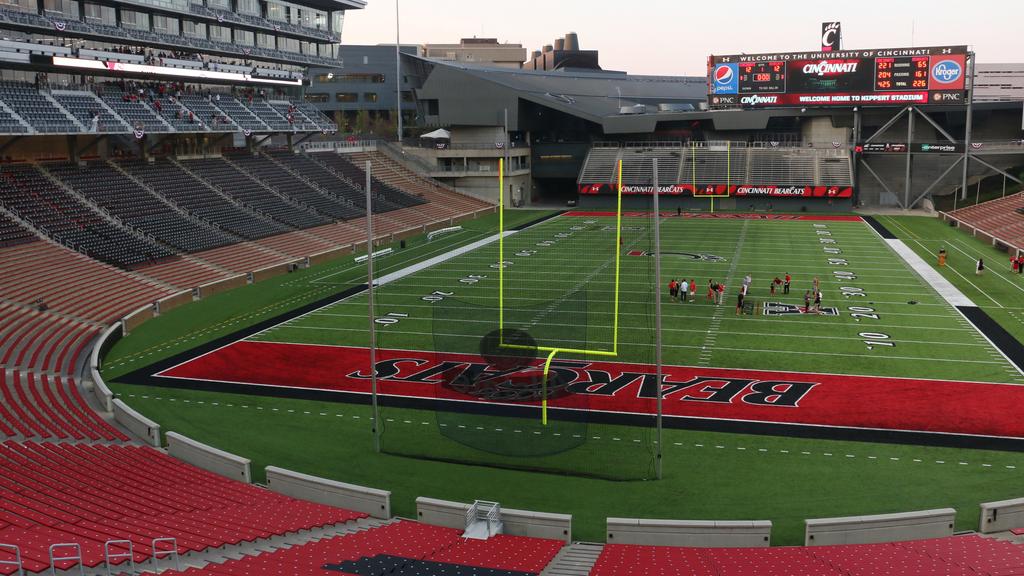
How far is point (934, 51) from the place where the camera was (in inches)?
1987

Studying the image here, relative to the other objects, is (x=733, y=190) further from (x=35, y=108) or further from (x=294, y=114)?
(x=35, y=108)

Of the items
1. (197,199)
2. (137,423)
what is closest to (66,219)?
(197,199)

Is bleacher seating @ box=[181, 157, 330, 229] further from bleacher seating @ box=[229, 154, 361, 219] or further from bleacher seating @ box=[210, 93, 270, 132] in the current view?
bleacher seating @ box=[210, 93, 270, 132]

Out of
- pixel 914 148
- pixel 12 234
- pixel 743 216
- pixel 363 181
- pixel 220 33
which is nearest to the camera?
pixel 12 234

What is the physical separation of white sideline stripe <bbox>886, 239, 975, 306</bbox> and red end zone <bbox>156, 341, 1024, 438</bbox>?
32.1 feet

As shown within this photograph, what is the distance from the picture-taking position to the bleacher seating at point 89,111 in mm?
35906

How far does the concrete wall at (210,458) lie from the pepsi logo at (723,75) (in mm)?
47203

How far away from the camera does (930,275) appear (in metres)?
32.2

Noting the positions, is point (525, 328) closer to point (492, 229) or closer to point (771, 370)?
point (771, 370)

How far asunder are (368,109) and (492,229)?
46.0 metres

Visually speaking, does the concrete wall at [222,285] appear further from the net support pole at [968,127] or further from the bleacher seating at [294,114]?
the net support pole at [968,127]

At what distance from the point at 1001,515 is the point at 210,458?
1219cm

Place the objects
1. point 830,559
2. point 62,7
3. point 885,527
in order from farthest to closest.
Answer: point 62,7
point 885,527
point 830,559

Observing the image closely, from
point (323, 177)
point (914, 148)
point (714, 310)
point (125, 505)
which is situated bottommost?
point (125, 505)
